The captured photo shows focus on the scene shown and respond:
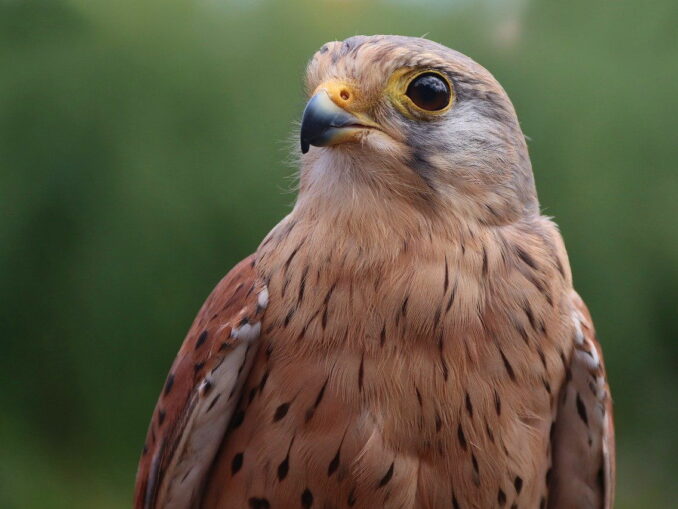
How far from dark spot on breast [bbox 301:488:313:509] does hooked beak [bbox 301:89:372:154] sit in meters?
0.59

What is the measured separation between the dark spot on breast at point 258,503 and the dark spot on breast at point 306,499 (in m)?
0.07

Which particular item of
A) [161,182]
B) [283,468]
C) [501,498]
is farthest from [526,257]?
[161,182]

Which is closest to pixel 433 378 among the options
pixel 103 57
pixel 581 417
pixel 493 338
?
pixel 493 338

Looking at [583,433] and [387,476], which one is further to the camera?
[583,433]

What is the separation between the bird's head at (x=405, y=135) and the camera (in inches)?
48.6

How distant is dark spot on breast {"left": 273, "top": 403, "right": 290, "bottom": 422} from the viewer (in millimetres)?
1269

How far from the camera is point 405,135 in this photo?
4.09 ft

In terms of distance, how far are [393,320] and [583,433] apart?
19.7 inches

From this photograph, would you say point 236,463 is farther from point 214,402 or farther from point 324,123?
point 324,123

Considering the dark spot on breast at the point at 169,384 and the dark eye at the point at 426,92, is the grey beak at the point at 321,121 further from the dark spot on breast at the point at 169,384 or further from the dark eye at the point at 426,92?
the dark spot on breast at the point at 169,384

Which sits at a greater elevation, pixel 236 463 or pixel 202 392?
pixel 202 392

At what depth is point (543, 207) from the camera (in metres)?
2.38

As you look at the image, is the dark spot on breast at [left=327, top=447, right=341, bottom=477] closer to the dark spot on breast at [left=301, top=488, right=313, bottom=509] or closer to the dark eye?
the dark spot on breast at [left=301, top=488, right=313, bottom=509]

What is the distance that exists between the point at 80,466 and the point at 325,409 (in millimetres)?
1559
